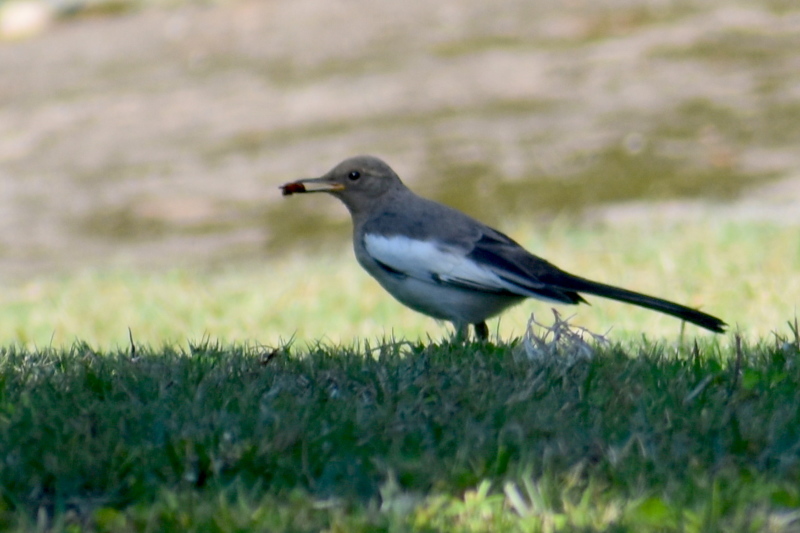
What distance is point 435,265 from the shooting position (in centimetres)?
567

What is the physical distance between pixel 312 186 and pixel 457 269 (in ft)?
3.71

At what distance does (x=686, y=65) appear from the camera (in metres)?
15.2

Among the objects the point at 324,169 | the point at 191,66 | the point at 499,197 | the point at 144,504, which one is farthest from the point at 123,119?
the point at 144,504

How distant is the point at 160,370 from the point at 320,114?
10.9 m

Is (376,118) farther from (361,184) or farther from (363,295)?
(361,184)

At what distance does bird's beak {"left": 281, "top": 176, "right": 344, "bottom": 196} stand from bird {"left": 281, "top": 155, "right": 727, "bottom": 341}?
278mm

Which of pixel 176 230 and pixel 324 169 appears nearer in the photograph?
pixel 176 230

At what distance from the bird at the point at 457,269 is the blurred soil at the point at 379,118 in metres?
4.29

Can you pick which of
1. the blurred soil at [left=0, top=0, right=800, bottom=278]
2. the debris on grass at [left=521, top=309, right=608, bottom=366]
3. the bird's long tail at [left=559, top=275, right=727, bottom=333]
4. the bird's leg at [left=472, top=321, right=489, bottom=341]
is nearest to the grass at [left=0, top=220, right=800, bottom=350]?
the bird's leg at [left=472, top=321, right=489, bottom=341]

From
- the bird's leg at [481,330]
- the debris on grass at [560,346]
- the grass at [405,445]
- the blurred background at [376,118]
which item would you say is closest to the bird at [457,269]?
the bird's leg at [481,330]

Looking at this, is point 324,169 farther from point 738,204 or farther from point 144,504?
point 144,504

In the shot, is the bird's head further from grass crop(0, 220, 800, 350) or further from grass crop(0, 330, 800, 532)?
grass crop(0, 330, 800, 532)

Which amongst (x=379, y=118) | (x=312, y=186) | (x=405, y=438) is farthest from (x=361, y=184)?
(x=379, y=118)

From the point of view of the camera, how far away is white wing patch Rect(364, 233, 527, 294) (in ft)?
18.4
